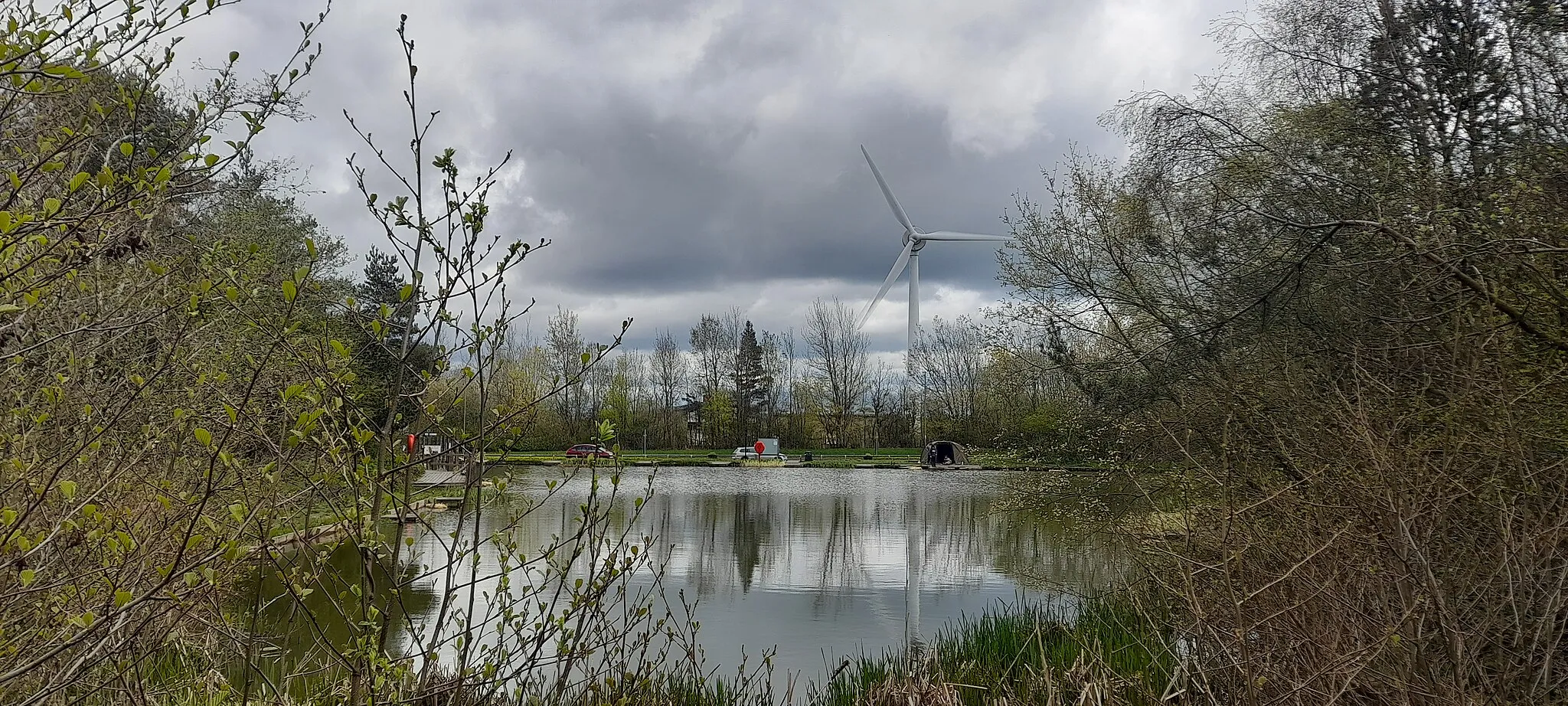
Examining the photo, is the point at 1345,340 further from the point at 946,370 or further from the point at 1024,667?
the point at 946,370

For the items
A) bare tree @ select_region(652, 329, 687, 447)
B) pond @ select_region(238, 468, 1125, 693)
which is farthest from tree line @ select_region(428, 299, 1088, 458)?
pond @ select_region(238, 468, 1125, 693)

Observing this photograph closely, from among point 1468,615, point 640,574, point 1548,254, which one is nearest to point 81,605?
point 1468,615

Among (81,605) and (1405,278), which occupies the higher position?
(1405,278)

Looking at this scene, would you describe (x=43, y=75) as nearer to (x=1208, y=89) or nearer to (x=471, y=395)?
(x=471, y=395)

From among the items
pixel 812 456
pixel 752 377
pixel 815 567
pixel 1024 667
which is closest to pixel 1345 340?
A: pixel 1024 667

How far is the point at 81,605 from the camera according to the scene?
2732 millimetres

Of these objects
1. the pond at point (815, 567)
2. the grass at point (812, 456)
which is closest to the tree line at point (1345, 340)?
the pond at point (815, 567)

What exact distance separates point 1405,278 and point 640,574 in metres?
10.2

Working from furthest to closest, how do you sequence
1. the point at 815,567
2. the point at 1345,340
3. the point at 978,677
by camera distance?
the point at 815,567 < the point at 1345,340 < the point at 978,677

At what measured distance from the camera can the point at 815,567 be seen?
51.2ft

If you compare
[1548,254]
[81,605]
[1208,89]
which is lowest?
[81,605]

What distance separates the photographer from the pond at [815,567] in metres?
9.98

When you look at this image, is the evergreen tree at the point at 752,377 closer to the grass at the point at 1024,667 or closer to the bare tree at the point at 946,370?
the bare tree at the point at 946,370

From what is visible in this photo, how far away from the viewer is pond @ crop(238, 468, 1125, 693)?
9.98 meters
